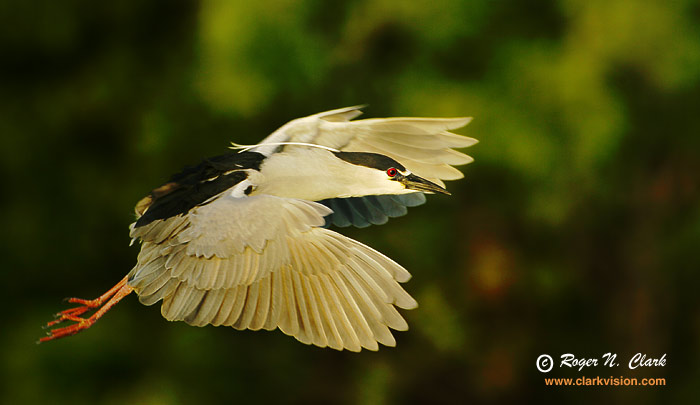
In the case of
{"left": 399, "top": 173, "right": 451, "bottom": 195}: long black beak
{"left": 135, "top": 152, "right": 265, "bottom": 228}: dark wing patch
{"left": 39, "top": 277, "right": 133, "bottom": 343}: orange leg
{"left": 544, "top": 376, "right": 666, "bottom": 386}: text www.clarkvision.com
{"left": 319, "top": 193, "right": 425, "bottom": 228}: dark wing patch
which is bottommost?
{"left": 544, "top": 376, "right": 666, "bottom": 386}: text www.clarkvision.com

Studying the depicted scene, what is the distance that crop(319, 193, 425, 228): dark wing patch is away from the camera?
4.83ft

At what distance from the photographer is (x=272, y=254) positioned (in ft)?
3.69

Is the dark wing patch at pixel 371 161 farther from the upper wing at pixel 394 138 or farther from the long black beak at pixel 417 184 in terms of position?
the upper wing at pixel 394 138

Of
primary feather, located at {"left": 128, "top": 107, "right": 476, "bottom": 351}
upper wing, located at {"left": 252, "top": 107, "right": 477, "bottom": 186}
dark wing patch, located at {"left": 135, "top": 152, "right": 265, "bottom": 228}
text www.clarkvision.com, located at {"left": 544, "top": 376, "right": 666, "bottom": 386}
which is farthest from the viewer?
text www.clarkvision.com, located at {"left": 544, "top": 376, "right": 666, "bottom": 386}

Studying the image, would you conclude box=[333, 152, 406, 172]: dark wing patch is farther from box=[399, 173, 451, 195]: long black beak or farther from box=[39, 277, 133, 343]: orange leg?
box=[39, 277, 133, 343]: orange leg

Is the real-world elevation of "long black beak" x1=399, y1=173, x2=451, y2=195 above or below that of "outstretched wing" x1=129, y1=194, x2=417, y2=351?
above

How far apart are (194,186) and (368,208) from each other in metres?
0.40

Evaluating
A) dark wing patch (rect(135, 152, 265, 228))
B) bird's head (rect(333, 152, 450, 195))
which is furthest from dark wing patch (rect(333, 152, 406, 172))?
dark wing patch (rect(135, 152, 265, 228))

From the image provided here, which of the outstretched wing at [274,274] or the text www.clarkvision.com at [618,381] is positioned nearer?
the outstretched wing at [274,274]

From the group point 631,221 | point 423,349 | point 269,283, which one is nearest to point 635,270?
point 631,221

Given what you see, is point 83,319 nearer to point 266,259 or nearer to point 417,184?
point 266,259

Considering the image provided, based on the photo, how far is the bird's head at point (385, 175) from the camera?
4.14 ft

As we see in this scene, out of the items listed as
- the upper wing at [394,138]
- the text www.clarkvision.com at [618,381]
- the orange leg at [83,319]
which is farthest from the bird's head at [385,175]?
the text www.clarkvision.com at [618,381]

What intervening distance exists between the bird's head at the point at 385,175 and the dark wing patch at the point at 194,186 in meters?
0.17
